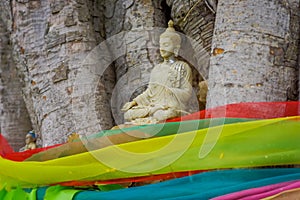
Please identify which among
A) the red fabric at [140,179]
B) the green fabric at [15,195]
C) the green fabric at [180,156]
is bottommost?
the green fabric at [15,195]

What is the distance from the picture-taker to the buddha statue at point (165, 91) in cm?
191

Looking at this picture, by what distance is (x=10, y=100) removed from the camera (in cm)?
286

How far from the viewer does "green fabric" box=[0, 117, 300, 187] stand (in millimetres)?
1509

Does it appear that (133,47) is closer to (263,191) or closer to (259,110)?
(259,110)

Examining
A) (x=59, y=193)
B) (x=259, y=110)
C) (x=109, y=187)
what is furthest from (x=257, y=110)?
(x=59, y=193)

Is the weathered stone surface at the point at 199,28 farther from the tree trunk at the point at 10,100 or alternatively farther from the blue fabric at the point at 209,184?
the tree trunk at the point at 10,100

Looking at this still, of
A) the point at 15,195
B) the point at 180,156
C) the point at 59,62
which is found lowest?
the point at 15,195

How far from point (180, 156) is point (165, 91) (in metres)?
0.41

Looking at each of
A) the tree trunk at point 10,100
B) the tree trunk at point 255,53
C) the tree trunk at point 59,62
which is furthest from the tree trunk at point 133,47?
the tree trunk at point 10,100

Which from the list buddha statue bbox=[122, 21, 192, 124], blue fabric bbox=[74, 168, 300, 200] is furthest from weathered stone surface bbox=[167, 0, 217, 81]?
blue fabric bbox=[74, 168, 300, 200]

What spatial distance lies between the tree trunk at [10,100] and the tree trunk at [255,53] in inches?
49.7

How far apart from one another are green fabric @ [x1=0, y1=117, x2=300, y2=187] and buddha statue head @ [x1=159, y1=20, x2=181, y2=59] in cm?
48

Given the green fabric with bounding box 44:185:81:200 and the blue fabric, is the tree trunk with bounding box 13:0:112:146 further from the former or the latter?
the blue fabric

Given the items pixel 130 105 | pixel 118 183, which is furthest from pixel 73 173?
pixel 130 105
